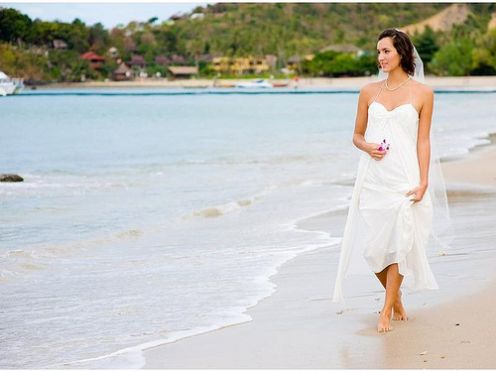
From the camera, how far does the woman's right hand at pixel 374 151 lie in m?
6.02

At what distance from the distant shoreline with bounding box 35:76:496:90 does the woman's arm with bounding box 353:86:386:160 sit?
108 m

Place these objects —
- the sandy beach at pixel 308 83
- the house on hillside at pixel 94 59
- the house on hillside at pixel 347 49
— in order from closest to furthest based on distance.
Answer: the sandy beach at pixel 308 83 < the house on hillside at pixel 94 59 < the house on hillside at pixel 347 49

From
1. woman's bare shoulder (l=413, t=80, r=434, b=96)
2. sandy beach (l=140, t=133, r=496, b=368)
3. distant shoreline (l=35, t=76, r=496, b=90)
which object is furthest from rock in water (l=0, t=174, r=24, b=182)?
distant shoreline (l=35, t=76, r=496, b=90)

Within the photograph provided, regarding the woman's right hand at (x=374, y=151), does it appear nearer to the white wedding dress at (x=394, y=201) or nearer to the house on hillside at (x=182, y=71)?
the white wedding dress at (x=394, y=201)

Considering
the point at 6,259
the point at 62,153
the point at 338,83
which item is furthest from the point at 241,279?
the point at 338,83

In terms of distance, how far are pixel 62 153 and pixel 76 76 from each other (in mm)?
132801

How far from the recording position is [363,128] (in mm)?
6199

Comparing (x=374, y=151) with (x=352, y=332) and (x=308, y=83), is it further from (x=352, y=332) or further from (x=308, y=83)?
(x=308, y=83)

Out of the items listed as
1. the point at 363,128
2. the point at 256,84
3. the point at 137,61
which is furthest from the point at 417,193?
the point at 137,61

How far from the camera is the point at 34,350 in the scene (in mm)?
6102

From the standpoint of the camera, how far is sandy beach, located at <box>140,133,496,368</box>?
17.5ft

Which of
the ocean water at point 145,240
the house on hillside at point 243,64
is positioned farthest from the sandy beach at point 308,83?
the ocean water at point 145,240

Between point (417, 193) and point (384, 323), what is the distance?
0.76 meters

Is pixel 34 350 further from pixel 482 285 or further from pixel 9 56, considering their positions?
pixel 9 56
